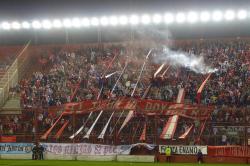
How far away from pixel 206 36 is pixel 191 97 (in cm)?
1665

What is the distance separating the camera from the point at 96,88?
32.1m

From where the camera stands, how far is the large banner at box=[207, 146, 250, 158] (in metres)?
18.2

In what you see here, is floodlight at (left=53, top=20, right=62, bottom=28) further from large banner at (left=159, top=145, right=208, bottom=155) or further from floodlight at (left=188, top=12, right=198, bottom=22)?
large banner at (left=159, top=145, right=208, bottom=155)

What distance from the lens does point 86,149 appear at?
2038 centimetres

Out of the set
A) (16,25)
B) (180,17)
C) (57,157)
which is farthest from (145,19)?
(57,157)

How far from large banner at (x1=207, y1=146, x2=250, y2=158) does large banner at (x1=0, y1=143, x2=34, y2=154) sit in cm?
1184

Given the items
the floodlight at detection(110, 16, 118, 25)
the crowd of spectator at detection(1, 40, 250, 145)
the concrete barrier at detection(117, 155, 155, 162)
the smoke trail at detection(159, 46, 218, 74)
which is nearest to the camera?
the concrete barrier at detection(117, 155, 155, 162)

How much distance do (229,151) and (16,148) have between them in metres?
14.0

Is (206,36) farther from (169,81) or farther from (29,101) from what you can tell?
(29,101)

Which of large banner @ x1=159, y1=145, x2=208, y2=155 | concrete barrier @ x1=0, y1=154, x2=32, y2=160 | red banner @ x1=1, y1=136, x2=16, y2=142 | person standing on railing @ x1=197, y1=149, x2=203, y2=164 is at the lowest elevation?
concrete barrier @ x1=0, y1=154, x2=32, y2=160

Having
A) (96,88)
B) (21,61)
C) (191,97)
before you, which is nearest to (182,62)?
(191,97)

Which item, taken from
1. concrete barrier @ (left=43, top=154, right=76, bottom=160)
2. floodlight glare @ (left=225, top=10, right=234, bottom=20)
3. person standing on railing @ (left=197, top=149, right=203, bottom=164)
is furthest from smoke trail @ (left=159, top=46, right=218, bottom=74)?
concrete barrier @ (left=43, top=154, right=76, bottom=160)

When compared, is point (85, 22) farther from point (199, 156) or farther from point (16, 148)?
point (199, 156)

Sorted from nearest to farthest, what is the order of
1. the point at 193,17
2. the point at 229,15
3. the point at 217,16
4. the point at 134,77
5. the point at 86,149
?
1. the point at 86,149
2. the point at 134,77
3. the point at 229,15
4. the point at 217,16
5. the point at 193,17
